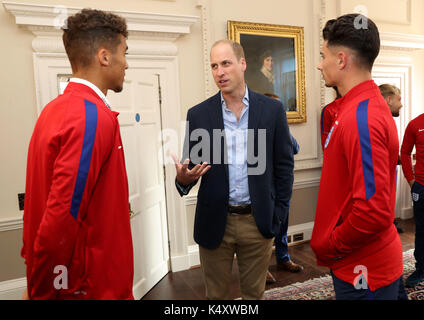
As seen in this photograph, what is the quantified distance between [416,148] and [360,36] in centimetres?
246

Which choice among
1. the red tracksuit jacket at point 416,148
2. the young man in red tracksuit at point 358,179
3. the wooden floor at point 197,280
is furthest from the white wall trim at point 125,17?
the wooden floor at point 197,280

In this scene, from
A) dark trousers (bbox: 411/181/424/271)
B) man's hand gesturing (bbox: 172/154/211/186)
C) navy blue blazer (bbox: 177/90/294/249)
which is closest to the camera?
man's hand gesturing (bbox: 172/154/211/186)

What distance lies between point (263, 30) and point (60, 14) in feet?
7.59

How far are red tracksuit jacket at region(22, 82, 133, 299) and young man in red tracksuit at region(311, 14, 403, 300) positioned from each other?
0.84m

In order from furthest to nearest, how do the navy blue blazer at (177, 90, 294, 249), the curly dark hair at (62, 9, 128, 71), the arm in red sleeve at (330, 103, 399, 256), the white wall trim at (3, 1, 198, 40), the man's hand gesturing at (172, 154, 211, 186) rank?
1. the white wall trim at (3, 1, 198, 40)
2. the navy blue blazer at (177, 90, 294, 249)
3. the man's hand gesturing at (172, 154, 211, 186)
4. the curly dark hair at (62, 9, 128, 71)
5. the arm in red sleeve at (330, 103, 399, 256)

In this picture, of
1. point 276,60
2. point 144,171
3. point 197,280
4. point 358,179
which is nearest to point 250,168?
point 358,179

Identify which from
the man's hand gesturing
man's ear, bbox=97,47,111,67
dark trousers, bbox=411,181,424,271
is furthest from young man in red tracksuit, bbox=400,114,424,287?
man's ear, bbox=97,47,111,67

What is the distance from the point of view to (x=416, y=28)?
4914 mm

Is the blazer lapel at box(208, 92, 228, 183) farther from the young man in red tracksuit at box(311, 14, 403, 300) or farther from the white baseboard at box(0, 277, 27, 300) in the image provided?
the white baseboard at box(0, 277, 27, 300)

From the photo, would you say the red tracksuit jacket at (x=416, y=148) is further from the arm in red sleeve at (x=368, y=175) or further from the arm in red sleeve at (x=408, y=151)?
the arm in red sleeve at (x=368, y=175)

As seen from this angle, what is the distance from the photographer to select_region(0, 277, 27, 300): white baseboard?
2.84 meters

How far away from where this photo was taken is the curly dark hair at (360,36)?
1244mm

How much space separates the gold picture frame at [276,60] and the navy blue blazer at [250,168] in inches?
81.4

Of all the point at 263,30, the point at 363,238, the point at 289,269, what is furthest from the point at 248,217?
the point at 263,30
